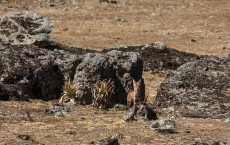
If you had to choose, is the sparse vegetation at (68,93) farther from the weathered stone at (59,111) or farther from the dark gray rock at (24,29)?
the dark gray rock at (24,29)

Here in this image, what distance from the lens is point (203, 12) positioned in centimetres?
5400

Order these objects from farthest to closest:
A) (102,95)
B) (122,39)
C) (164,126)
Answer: (122,39), (102,95), (164,126)

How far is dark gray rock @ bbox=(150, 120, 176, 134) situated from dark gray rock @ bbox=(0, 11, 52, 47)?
12854mm

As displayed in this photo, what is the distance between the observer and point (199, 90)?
22.4m

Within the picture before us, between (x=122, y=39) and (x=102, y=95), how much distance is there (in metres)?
22.3

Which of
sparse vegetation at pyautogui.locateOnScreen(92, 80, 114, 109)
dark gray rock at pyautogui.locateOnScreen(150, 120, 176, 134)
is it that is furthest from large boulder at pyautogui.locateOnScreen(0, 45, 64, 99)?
dark gray rock at pyautogui.locateOnScreen(150, 120, 176, 134)

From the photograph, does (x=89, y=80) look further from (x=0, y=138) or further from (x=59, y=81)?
(x=0, y=138)

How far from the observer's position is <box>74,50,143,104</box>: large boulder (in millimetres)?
21438

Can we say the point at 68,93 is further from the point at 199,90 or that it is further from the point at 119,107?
the point at 199,90

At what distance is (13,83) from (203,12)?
3476 cm

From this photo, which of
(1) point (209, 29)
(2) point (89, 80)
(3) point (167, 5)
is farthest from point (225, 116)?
(3) point (167, 5)

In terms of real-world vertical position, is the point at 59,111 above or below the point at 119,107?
above

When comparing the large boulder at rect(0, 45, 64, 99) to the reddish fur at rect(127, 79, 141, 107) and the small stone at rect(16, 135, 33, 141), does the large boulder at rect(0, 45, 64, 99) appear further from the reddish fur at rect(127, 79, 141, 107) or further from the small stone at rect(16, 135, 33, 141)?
the small stone at rect(16, 135, 33, 141)

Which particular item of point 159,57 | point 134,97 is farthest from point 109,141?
point 159,57
